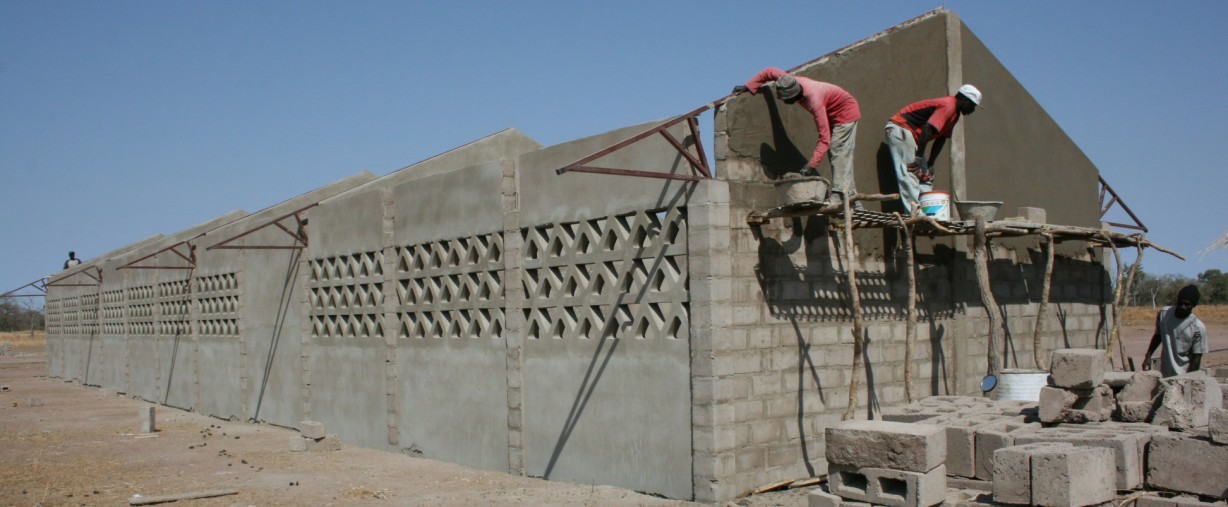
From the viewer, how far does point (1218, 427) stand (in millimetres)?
8086

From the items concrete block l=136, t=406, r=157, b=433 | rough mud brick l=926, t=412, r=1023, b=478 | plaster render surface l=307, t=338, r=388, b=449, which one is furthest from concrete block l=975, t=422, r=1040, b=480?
concrete block l=136, t=406, r=157, b=433

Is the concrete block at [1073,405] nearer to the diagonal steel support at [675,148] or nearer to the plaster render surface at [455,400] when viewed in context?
the diagonal steel support at [675,148]

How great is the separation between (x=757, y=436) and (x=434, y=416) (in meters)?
5.20

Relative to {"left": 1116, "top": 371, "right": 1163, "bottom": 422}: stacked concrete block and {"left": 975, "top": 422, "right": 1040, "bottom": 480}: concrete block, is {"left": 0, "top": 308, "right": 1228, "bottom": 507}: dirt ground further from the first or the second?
{"left": 1116, "top": 371, "right": 1163, "bottom": 422}: stacked concrete block

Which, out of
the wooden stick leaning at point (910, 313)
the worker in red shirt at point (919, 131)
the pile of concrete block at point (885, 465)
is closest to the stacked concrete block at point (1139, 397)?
the wooden stick leaning at point (910, 313)

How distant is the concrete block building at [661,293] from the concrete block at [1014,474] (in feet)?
8.10

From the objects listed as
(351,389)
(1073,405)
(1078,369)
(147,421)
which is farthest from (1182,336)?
(147,421)

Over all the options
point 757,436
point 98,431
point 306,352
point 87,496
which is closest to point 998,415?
point 757,436

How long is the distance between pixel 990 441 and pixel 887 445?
1.45m

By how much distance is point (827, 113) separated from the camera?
10.7 m

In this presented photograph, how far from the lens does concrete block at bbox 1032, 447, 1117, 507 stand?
770cm

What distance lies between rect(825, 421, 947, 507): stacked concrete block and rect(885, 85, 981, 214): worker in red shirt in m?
3.76

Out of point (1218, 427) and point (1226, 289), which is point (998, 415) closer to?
point (1218, 427)

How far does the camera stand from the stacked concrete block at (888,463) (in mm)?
8227
